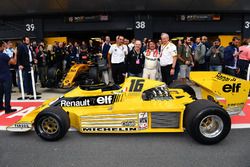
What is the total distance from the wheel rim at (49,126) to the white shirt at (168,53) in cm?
324

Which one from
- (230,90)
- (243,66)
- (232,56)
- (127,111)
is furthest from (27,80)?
(243,66)

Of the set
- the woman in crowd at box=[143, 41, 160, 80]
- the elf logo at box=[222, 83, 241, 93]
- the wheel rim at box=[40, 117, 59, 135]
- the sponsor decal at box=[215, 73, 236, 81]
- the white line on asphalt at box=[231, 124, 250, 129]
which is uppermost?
the woman in crowd at box=[143, 41, 160, 80]

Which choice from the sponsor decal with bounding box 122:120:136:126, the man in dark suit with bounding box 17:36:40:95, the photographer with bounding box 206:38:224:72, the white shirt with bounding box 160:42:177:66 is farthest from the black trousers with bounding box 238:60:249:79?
the man in dark suit with bounding box 17:36:40:95

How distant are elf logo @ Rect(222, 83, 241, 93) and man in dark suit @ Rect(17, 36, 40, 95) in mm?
5433

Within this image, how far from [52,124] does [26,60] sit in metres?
3.83

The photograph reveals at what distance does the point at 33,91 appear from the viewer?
7.44 metres

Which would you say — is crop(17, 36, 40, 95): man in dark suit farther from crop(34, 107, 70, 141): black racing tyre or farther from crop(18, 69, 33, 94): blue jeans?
crop(34, 107, 70, 141): black racing tyre

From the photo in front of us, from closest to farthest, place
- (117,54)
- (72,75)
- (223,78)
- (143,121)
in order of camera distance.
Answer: (143,121) < (223,78) < (117,54) < (72,75)

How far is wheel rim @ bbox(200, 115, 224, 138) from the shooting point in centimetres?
388

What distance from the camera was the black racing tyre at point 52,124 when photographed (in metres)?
4.02

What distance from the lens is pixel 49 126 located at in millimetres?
4223

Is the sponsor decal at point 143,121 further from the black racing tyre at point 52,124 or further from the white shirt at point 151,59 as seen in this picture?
the white shirt at point 151,59

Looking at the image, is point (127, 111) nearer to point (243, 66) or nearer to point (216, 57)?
point (216, 57)

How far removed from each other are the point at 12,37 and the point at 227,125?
47.1 ft
